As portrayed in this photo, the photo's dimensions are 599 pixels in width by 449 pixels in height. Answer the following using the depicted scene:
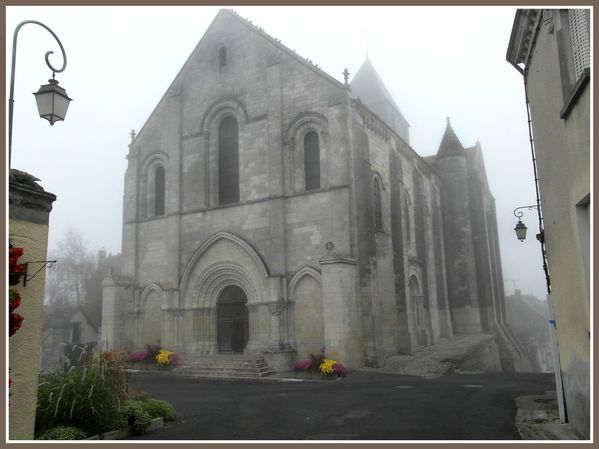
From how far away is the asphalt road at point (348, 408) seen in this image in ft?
29.1

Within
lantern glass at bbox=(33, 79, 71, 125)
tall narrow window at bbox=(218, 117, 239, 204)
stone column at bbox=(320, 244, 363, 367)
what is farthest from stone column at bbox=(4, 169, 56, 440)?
tall narrow window at bbox=(218, 117, 239, 204)

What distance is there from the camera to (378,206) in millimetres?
22766

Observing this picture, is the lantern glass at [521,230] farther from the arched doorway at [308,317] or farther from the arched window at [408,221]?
the arched window at [408,221]

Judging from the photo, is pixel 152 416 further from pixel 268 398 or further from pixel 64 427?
pixel 268 398

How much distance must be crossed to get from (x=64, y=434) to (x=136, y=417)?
1419 mm

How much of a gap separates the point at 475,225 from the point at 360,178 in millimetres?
14353

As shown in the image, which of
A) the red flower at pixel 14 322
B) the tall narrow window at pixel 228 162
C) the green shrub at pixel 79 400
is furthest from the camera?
the tall narrow window at pixel 228 162

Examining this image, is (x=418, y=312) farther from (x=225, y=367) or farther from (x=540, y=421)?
(x=540, y=421)

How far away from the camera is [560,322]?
920cm

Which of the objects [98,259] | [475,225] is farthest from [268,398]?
[98,259]

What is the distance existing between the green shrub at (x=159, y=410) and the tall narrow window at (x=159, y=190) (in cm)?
1552

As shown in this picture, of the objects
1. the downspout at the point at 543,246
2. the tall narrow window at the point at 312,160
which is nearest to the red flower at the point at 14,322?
the downspout at the point at 543,246

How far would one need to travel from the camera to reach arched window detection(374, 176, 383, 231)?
73.5 feet

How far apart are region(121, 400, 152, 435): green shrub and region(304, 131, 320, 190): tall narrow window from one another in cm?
1329
